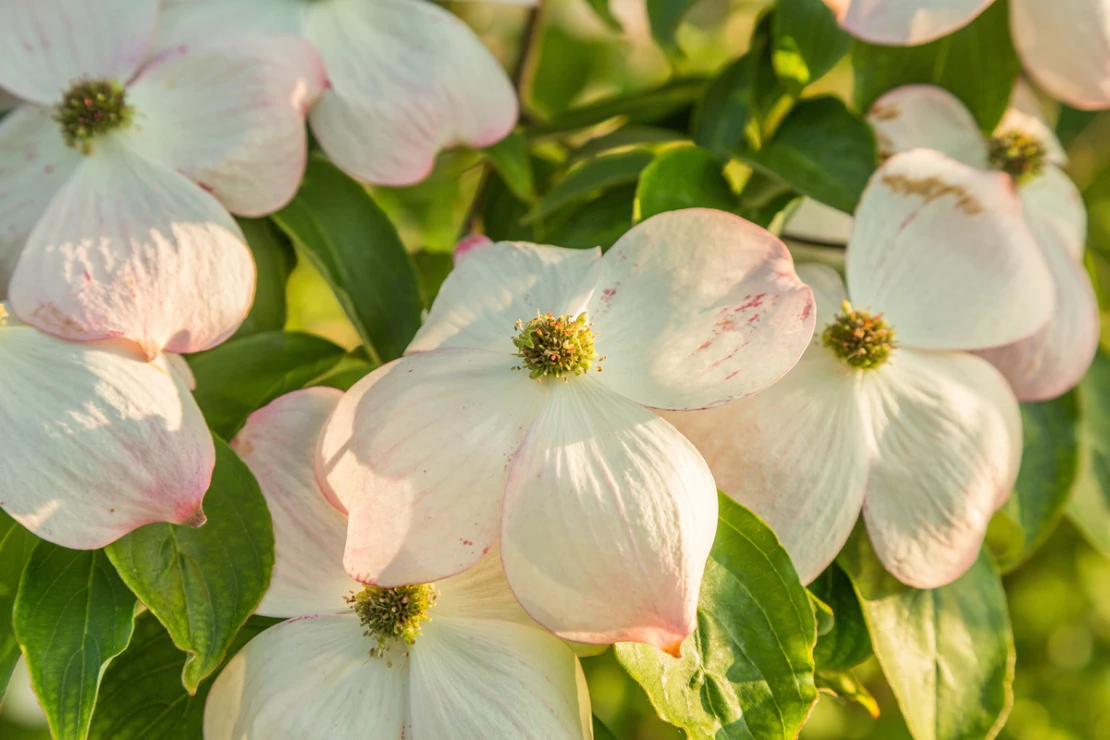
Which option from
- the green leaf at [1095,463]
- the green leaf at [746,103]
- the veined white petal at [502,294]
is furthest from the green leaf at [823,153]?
the green leaf at [1095,463]

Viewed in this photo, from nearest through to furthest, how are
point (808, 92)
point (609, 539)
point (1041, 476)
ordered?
point (609, 539) < point (1041, 476) < point (808, 92)

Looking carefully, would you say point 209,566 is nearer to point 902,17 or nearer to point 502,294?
point 502,294

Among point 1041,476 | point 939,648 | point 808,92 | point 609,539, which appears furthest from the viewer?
point 808,92

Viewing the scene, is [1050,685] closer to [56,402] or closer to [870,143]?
[870,143]

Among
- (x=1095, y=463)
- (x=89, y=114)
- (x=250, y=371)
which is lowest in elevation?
(x=1095, y=463)

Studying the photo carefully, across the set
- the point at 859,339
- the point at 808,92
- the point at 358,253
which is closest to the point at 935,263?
the point at 859,339

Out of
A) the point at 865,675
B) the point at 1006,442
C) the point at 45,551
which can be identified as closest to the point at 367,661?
the point at 45,551

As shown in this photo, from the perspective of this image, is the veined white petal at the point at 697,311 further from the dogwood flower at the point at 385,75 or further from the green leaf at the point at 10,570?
the green leaf at the point at 10,570

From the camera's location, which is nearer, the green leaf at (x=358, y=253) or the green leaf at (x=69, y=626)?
the green leaf at (x=69, y=626)
